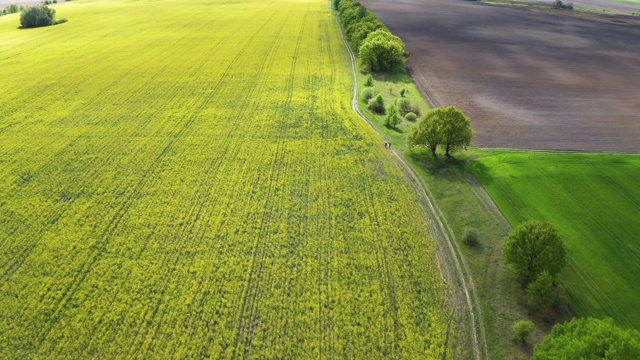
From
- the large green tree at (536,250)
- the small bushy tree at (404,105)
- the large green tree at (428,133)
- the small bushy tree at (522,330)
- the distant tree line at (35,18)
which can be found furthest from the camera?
the distant tree line at (35,18)

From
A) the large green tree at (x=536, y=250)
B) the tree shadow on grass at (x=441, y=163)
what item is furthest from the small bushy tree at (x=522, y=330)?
the tree shadow on grass at (x=441, y=163)

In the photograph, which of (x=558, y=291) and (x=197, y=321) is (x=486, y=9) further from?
(x=197, y=321)

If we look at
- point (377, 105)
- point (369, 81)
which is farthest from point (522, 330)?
point (369, 81)

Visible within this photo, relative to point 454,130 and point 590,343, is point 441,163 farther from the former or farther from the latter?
point 590,343

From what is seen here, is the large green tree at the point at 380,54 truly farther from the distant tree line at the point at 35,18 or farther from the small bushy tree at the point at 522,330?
the distant tree line at the point at 35,18

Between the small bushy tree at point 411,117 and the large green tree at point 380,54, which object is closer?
the small bushy tree at point 411,117

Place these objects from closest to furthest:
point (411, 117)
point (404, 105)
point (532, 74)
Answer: point (411, 117) < point (404, 105) < point (532, 74)

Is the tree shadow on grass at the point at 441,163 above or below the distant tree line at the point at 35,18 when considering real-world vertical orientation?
below

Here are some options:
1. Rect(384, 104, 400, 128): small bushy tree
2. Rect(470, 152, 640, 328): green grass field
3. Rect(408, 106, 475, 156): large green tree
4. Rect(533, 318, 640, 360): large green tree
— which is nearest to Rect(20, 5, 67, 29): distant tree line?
Rect(384, 104, 400, 128): small bushy tree

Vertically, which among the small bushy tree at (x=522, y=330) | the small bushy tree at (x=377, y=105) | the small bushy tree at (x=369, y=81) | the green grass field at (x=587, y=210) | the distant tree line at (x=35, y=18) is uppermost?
the distant tree line at (x=35, y=18)
